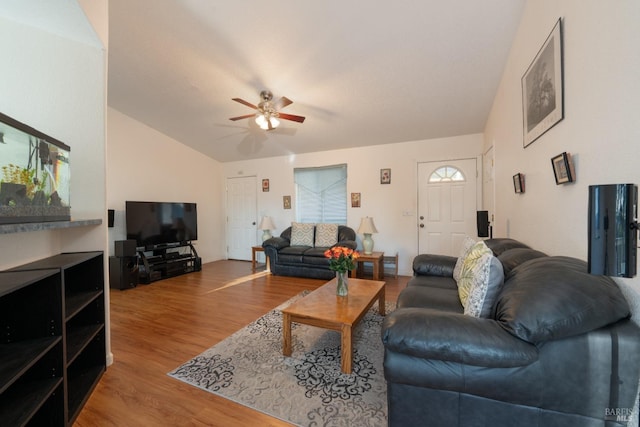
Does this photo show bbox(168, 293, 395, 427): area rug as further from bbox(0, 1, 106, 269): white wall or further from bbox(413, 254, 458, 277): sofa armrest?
bbox(0, 1, 106, 269): white wall

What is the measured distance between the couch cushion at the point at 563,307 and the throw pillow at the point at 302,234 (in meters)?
3.94

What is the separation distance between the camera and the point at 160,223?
462 cm

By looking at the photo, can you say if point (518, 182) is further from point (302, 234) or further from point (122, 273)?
point (122, 273)

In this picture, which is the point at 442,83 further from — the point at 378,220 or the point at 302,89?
the point at 378,220

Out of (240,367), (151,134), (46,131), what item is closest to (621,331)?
(240,367)

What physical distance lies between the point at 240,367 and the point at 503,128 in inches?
143

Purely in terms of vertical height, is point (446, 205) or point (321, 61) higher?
point (321, 61)

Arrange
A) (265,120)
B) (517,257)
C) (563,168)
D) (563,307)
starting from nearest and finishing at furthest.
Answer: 1. (563,307)
2. (563,168)
3. (517,257)
4. (265,120)

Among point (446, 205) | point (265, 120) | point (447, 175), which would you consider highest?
point (265, 120)

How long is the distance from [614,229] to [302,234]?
4.40 meters

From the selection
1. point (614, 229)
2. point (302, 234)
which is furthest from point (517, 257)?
point (302, 234)

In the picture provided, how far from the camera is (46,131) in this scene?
1.83 m

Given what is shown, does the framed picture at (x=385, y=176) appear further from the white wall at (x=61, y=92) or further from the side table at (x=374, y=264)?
the white wall at (x=61, y=92)

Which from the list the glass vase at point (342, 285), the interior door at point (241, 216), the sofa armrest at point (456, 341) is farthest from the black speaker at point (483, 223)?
the interior door at point (241, 216)
